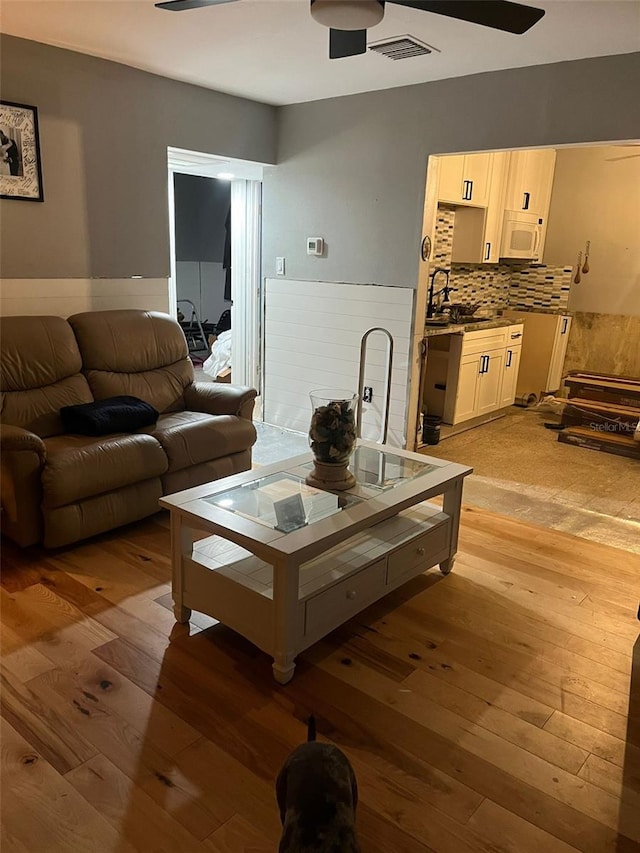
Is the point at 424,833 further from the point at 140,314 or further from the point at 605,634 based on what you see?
the point at 140,314

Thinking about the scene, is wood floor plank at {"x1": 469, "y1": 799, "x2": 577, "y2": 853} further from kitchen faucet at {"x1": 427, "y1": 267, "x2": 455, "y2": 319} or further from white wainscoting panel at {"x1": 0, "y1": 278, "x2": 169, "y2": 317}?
kitchen faucet at {"x1": 427, "y1": 267, "x2": 455, "y2": 319}

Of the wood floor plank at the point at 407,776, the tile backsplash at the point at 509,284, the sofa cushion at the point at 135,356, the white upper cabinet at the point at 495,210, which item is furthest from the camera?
the tile backsplash at the point at 509,284

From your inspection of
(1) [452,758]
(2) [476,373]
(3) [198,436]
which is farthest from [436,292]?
(1) [452,758]

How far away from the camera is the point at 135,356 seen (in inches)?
148

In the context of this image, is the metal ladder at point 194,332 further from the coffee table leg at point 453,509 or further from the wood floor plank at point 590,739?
the wood floor plank at point 590,739

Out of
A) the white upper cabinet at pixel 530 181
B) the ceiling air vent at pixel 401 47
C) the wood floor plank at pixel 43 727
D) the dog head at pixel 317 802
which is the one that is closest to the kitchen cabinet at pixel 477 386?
the white upper cabinet at pixel 530 181

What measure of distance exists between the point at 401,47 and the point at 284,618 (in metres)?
2.88

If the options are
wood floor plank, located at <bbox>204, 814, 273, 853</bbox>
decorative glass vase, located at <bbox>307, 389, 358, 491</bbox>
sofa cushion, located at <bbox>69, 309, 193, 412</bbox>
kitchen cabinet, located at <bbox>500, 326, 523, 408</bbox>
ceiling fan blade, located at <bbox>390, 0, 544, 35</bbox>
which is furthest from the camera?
kitchen cabinet, located at <bbox>500, 326, 523, 408</bbox>

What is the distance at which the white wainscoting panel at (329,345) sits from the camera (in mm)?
4367

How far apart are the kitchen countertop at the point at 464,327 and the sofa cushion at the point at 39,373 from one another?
236 cm

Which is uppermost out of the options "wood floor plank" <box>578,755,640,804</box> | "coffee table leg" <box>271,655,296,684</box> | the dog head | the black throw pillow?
the black throw pillow

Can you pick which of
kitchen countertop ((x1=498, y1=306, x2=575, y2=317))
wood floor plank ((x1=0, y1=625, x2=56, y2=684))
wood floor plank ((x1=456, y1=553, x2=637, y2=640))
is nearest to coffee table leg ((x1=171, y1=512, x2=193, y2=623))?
wood floor plank ((x1=0, y1=625, x2=56, y2=684))

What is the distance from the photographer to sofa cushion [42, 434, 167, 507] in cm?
278

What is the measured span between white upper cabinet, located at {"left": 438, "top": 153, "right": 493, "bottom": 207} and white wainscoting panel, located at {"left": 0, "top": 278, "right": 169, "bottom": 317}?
7.14 feet
